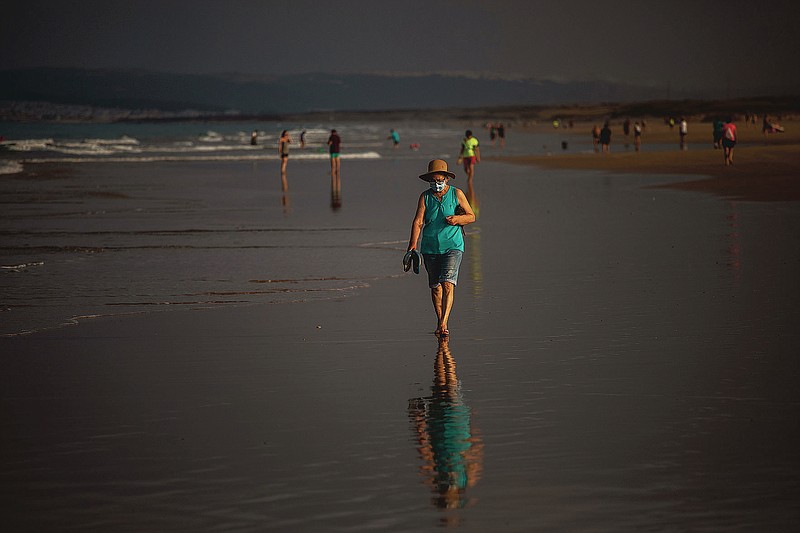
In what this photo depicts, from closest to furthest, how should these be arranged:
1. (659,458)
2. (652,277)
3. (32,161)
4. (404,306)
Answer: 1. (659,458)
2. (404,306)
3. (652,277)
4. (32,161)

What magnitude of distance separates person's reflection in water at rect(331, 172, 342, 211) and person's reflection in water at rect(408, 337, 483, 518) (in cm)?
2005

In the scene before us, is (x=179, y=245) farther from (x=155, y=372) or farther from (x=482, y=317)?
(x=155, y=372)

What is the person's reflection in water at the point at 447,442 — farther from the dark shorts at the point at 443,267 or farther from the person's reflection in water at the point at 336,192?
the person's reflection in water at the point at 336,192

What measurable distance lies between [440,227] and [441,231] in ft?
0.13

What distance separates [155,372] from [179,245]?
1111cm

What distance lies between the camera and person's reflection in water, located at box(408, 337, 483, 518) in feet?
21.3

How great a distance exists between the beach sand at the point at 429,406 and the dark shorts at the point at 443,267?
527 millimetres

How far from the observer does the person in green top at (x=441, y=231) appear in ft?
37.2

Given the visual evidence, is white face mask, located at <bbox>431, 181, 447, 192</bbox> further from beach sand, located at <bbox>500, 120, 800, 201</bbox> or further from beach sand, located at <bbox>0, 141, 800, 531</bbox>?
beach sand, located at <bbox>500, 120, 800, 201</bbox>

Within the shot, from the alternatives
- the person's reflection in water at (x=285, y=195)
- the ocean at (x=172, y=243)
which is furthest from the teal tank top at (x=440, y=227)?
the person's reflection in water at (x=285, y=195)

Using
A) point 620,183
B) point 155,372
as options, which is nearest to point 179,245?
point 155,372

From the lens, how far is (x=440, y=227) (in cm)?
1145

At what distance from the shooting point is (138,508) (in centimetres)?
621

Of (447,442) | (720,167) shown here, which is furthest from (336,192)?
(447,442)
